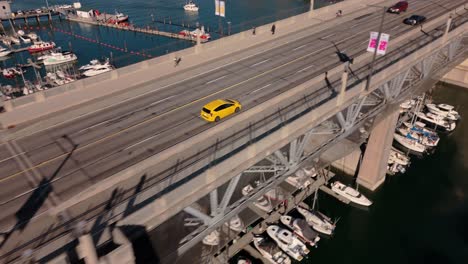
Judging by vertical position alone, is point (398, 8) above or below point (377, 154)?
above

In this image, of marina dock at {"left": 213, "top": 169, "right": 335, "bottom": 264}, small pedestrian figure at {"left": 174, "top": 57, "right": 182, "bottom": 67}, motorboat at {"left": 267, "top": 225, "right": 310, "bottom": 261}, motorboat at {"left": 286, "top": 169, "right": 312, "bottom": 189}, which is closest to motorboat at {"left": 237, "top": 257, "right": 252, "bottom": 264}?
marina dock at {"left": 213, "top": 169, "right": 335, "bottom": 264}

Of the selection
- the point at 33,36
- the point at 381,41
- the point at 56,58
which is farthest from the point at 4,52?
the point at 381,41

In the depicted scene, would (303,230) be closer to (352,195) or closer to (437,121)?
(352,195)

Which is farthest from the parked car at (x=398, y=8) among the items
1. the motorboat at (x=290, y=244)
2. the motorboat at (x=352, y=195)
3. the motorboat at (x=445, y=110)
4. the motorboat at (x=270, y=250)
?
the motorboat at (x=270, y=250)

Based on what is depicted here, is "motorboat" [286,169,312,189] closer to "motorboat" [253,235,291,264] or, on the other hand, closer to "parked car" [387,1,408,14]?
"motorboat" [253,235,291,264]

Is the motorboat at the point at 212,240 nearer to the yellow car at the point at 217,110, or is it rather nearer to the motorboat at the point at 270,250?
the yellow car at the point at 217,110

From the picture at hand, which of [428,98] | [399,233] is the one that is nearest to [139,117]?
[399,233]
